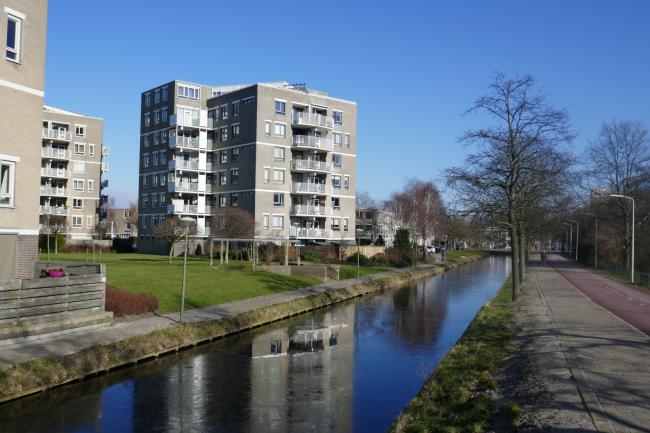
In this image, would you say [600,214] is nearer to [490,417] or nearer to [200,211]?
[200,211]

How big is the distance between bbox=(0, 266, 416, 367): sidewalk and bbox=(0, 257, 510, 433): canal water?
1.16m

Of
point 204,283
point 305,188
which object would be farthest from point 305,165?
point 204,283

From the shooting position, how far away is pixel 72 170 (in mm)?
77375

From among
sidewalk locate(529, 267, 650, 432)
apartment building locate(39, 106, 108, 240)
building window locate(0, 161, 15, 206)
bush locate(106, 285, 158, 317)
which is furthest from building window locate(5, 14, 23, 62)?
apartment building locate(39, 106, 108, 240)

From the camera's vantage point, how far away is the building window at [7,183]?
18672 millimetres

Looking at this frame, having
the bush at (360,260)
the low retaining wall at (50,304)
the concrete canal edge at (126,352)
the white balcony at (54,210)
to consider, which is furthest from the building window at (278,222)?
the low retaining wall at (50,304)

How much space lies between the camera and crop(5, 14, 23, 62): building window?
18672mm

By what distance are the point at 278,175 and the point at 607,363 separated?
169ft

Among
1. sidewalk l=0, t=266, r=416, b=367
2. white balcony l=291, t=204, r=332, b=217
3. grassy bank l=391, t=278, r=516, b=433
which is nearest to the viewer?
grassy bank l=391, t=278, r=516, b=433

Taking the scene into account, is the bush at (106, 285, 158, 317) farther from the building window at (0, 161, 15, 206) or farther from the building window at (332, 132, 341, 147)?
the building window at (332, 132, 341, 147)

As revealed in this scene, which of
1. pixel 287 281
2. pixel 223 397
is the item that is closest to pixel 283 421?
pixel 223 397

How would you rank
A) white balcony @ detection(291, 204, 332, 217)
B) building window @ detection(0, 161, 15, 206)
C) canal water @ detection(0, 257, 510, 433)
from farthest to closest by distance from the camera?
white balcony @ detection(291, 204, 332, 217), building window @ detection(0, 161, 15, 206), canal water @ detection(0, 257, 510, 433)

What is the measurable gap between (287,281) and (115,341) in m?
19.8

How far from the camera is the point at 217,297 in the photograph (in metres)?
26.7
